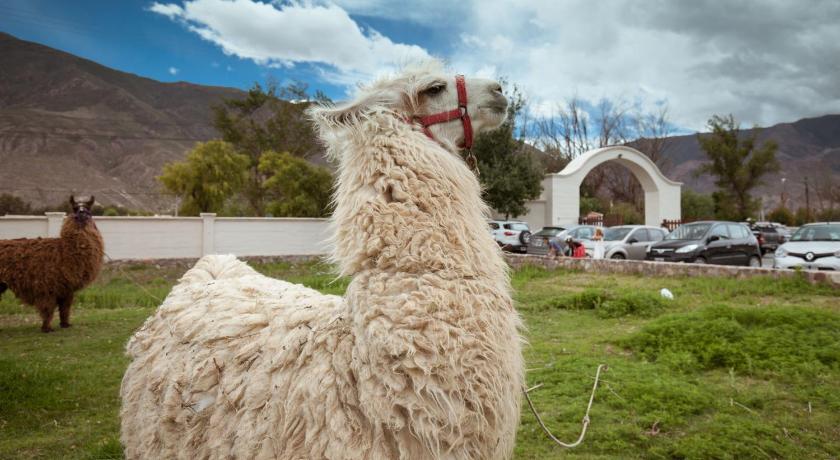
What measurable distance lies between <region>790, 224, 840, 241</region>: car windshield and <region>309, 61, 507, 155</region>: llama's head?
45.1 feet

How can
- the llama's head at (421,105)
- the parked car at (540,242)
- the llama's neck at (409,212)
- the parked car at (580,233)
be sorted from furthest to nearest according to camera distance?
the parked car at (540,242) → the parked car at (580,233) → the llama's head at (421,105) → the llama's neck at (409,212)

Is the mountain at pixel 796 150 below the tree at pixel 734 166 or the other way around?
the other way around

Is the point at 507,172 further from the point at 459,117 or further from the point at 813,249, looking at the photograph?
the point at 459,117

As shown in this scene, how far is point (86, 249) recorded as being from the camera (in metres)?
Result: 9.09

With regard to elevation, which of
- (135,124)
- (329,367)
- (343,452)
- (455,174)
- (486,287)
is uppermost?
(135,124)

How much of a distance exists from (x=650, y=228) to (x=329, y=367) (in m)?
18.1

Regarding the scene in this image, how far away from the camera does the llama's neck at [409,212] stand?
183cm

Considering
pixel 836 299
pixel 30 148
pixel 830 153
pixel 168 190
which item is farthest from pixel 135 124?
pixel 830 153

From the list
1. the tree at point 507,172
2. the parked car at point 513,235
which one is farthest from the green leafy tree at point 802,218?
the parked car at point 513,235

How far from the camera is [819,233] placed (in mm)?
12656

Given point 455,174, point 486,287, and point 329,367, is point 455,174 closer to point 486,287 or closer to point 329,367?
point 486,287

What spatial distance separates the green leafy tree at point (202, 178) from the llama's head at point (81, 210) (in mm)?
23494

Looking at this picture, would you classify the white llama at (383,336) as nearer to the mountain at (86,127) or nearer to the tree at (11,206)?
the tree at (11,206)

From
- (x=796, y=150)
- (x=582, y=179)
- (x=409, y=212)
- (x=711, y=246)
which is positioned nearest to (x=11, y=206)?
(x=582, y=179)
